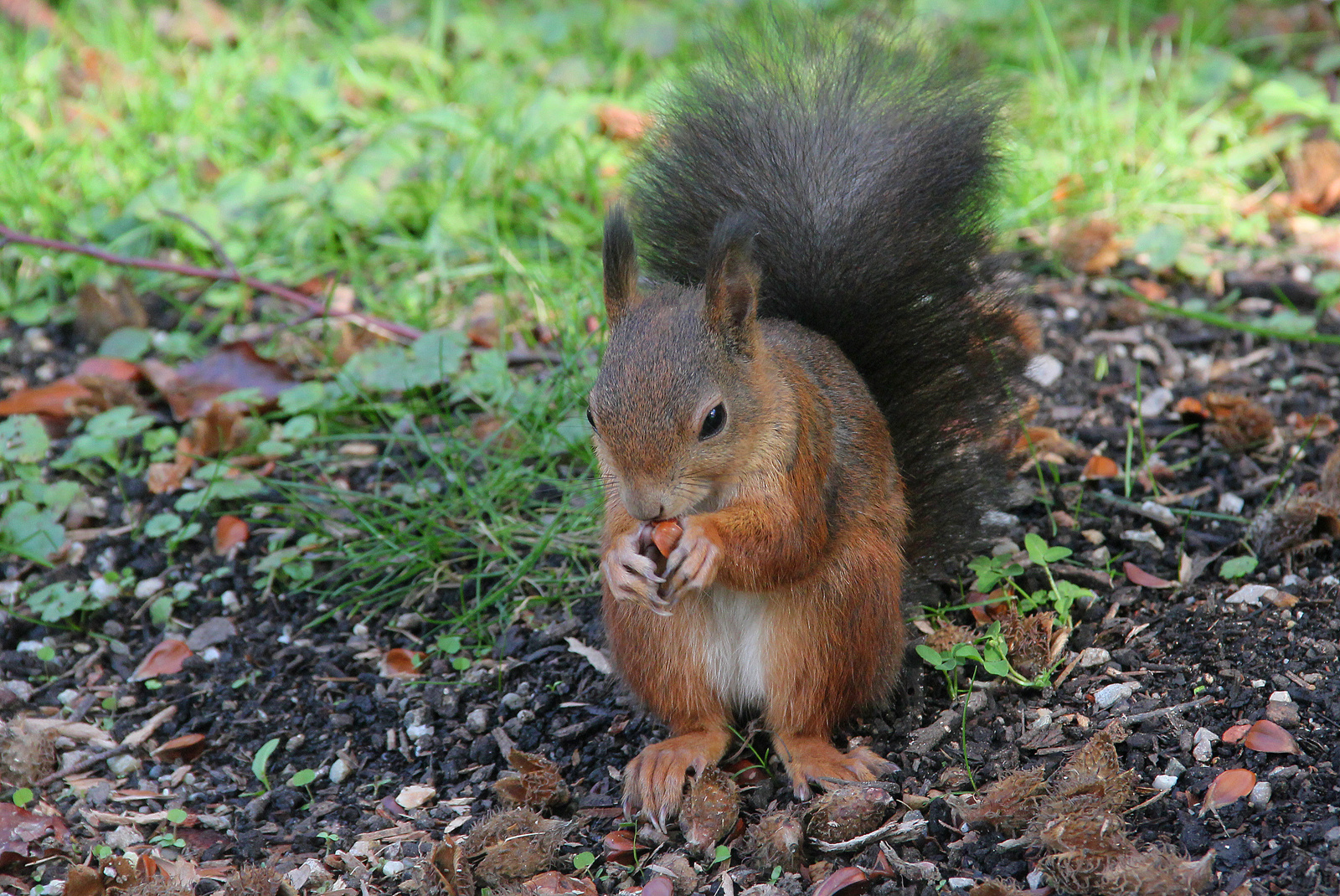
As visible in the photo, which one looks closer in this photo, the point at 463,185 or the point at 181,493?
the point at 181,493

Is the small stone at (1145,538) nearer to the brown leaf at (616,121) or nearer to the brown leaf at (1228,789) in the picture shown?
the brown leaf at (1228,789)

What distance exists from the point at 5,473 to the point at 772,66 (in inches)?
A: 71.9

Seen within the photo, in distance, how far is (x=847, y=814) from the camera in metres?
1.73

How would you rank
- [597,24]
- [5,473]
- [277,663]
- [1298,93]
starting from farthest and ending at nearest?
1. [597,24]
2. [1298,93]
3. [5,473]
4. [277,663]

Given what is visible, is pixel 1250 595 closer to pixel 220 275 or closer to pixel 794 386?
pixel 794 386

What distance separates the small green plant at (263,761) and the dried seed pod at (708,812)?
0.70 m

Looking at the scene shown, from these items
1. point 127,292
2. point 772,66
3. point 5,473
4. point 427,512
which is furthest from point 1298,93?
point 5,473

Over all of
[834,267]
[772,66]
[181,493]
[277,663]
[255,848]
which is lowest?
[255,848]

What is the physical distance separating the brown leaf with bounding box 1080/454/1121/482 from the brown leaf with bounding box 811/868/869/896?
113 cm

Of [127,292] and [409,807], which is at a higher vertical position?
[127,292]

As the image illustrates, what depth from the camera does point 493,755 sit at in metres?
2.09

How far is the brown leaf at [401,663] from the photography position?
2.28 metres

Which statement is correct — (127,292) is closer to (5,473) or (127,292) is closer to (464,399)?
(5,473)

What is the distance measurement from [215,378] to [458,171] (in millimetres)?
917
